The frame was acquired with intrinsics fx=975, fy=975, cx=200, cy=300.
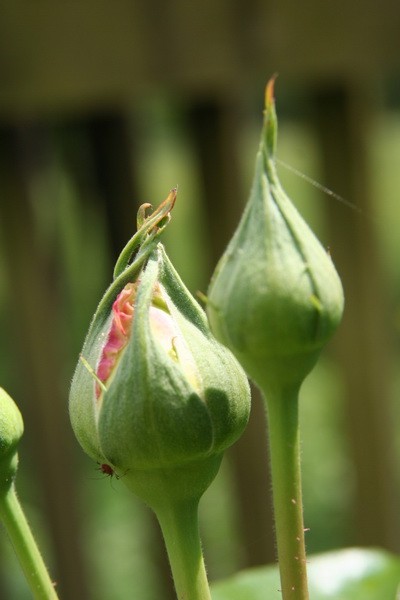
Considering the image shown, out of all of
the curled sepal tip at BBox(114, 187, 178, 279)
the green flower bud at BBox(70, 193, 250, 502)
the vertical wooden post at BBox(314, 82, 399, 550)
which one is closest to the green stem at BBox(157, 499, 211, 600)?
the green flower bud at BBox(70, 193, 250, 502)

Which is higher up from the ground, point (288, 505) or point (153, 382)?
point (153, 382)

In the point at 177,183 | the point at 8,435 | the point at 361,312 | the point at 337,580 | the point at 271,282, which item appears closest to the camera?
the point at 271,282

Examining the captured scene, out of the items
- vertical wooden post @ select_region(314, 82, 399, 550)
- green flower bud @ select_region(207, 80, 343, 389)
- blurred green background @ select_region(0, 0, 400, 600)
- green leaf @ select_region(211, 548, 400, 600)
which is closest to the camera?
green flower bud @ select_region(207, 80, 343, 389)

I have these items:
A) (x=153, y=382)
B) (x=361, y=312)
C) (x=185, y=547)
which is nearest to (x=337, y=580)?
(x=185, y=547)

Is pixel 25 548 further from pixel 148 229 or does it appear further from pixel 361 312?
pixel 361 312

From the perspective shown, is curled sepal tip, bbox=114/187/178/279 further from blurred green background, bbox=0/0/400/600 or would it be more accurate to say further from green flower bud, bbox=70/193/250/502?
blurred green background, bbox=0/0/400/600

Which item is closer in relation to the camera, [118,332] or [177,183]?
[118,332]

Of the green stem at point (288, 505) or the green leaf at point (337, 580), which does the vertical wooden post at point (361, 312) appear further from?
the green stem at point (288, 505)
